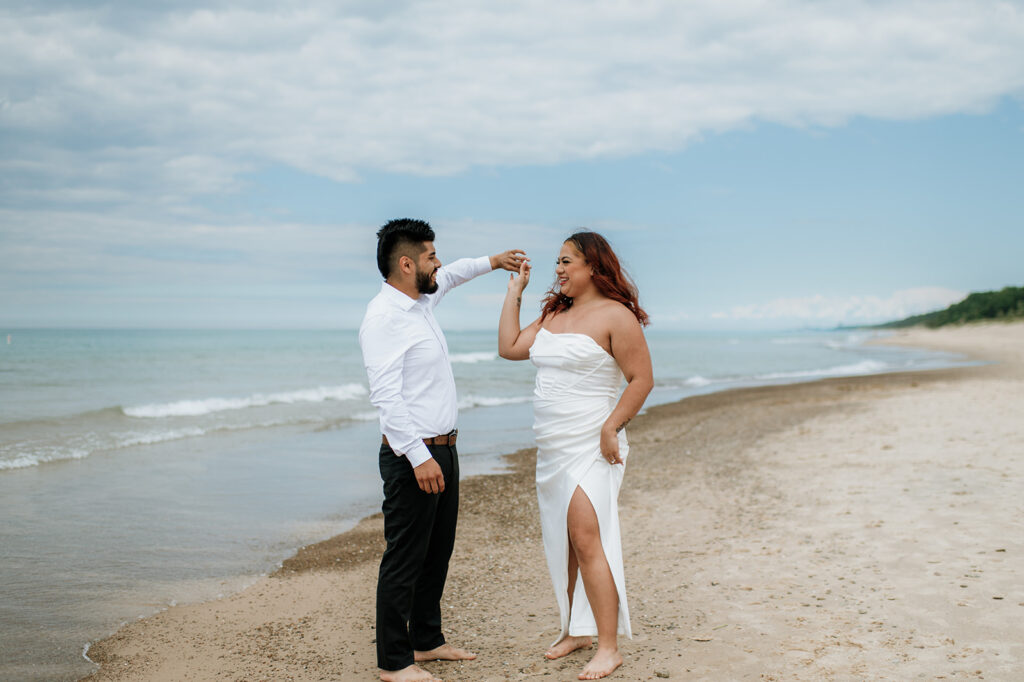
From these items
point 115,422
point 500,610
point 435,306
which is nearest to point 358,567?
point 500,610

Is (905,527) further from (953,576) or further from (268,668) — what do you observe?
(268,668)

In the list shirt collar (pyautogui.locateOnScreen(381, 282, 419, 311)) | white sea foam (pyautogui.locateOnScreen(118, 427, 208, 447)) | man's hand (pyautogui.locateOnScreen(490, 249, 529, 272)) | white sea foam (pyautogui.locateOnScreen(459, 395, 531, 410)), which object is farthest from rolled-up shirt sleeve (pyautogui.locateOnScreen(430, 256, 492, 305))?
white sea foam (pyautogui.locateOnScreen(459, 395, 531, 410))

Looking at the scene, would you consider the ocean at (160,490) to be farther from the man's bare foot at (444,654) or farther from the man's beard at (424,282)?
the man's beard at (424,282)

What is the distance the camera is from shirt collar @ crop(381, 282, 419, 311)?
3.54 metres

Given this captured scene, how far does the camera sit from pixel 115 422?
50.7ft

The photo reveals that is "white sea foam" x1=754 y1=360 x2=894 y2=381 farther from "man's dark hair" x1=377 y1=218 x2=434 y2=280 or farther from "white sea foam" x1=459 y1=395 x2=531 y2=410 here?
"man's dark hair" x1=377 y1=218 x2=434 y2=280

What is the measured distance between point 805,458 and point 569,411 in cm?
628

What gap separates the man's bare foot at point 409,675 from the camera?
3604mm

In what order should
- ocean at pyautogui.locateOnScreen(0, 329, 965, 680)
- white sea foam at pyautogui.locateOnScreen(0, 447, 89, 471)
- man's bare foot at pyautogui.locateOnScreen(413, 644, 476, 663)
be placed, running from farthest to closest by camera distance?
white sea foam at pyautogui.locateOnScreen(0, 447, 89, 471) < ocean at pyautogui.locateOnScreen(0, 329, 965, 680) < man's bare foot at pyautogui.locateOnScreen(413, 644, 476, 663)

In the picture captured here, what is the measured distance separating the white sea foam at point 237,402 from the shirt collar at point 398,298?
1536 centimetres

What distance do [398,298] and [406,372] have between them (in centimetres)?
36

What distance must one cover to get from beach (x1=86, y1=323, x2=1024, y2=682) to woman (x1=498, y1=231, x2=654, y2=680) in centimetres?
38

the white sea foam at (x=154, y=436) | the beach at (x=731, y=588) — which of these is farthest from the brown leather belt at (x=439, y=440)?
the white sea foam at (x=154, y=436)

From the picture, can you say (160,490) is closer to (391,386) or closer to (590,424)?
(391,386)
